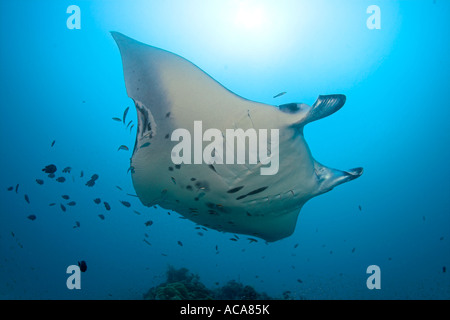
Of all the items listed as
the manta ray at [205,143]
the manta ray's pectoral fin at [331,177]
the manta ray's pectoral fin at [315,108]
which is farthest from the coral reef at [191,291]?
the manta ray's pectoral fin at [315,108]

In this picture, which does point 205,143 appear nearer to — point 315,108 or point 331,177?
point 315,108

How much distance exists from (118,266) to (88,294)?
21.4 feet

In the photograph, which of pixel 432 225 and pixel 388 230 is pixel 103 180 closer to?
pixel 388 230

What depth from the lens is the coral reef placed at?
19.8ft

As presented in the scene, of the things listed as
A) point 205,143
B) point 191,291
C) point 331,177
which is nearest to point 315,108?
point 331,177

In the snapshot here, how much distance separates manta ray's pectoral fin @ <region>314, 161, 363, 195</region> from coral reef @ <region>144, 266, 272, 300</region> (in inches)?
167

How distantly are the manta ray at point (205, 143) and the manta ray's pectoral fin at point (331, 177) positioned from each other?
0.4 inches

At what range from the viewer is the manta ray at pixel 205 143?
2.87 meters

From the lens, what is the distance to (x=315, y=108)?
2.59 m

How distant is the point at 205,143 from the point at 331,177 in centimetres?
168

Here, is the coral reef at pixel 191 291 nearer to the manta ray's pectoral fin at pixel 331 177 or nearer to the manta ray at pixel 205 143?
the manta ray at pixel 205 143

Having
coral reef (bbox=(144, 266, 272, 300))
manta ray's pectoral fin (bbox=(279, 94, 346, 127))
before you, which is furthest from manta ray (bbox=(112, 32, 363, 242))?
coral reef (bbox=(144, 266, 272, 300))

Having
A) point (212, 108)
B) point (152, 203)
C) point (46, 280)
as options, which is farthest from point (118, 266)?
point (212, 108)

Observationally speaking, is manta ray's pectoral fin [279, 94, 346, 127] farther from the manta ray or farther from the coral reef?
the coral reef
